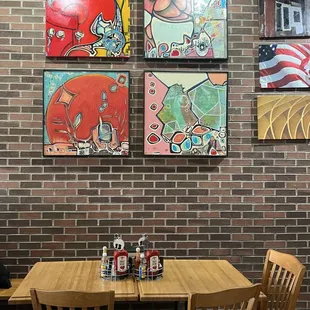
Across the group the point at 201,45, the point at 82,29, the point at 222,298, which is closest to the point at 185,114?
the point at 201,45

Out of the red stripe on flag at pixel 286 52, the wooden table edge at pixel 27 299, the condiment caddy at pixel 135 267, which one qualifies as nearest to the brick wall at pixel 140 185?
the red stripe on flag at pixel 286 52

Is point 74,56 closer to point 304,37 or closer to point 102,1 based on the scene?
point 102,1

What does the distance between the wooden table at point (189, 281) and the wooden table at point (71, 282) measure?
10 cm

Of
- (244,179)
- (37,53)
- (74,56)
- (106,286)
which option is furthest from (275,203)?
(37,53)

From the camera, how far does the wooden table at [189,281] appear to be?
2500 millimetres

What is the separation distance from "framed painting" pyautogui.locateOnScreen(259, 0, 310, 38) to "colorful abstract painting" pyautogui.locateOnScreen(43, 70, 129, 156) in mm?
1378

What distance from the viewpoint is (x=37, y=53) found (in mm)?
3842

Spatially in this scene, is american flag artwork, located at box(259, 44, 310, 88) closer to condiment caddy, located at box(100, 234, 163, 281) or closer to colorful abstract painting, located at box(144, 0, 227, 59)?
colorful abstract painting, located at box(144, 0, 227, 59)

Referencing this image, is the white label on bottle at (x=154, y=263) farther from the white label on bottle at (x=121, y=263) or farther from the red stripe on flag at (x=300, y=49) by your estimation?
the red stripe on flag at (x=300, y=49)

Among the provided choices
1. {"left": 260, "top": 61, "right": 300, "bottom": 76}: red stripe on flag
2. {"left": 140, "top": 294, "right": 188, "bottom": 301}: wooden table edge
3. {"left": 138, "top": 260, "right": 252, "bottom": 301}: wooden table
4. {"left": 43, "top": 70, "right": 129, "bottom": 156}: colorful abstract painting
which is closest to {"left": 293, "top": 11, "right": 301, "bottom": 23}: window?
{"left": 260, "top": 61, "right": 300, "bottom": 76}: red stripe on flag

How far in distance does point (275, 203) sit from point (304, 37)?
4.81 feet

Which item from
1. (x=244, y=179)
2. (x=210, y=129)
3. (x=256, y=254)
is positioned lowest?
(x=256, y=254)

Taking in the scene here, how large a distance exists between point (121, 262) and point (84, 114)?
1.46 metres

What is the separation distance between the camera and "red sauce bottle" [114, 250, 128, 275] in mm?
2793
